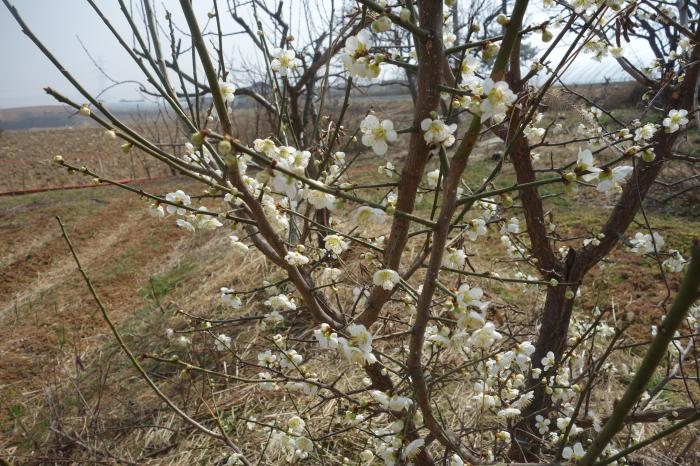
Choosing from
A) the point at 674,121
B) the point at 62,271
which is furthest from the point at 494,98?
the point at 62,271

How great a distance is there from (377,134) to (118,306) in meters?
6.15

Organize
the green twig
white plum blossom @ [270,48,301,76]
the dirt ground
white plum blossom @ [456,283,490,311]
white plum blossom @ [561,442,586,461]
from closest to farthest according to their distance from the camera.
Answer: the green twig → white plum blossom @ [456,283,490,311] → white plum blossom @ [561,442,586,461] → white plum blossom @ [270,48,301,76] → the dirt ground

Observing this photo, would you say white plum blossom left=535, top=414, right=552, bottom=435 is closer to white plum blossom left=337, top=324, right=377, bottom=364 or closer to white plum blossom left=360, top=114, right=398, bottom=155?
white plum blossom left=337, top=324, right=377, bottom=364

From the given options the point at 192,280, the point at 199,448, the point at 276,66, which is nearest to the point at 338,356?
the point at 199,448

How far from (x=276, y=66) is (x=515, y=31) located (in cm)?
131

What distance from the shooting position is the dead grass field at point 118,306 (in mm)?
3432

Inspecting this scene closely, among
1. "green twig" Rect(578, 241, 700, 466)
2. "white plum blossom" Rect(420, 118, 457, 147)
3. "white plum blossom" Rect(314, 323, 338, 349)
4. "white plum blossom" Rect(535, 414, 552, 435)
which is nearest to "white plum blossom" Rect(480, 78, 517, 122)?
"white plum blossom" Rect(420, 118, 457, 147)

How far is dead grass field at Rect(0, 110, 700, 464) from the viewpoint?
3.43 meters

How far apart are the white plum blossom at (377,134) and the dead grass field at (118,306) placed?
47.8 inches

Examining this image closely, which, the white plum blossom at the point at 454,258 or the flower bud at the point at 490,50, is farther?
the white plum blossom at the point at 454,258

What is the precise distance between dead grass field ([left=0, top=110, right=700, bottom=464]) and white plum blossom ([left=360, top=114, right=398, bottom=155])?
3.98 feet

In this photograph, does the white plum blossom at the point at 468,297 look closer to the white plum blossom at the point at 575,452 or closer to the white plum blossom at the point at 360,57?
the white plum blossom at the point at 360,57

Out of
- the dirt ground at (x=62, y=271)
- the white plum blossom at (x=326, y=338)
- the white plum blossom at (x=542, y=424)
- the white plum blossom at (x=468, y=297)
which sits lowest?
the dirt ground at (x=62, y=271)

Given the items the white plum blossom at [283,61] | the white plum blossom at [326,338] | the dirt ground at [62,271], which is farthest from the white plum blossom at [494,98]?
the dirt ground at [62,271]
